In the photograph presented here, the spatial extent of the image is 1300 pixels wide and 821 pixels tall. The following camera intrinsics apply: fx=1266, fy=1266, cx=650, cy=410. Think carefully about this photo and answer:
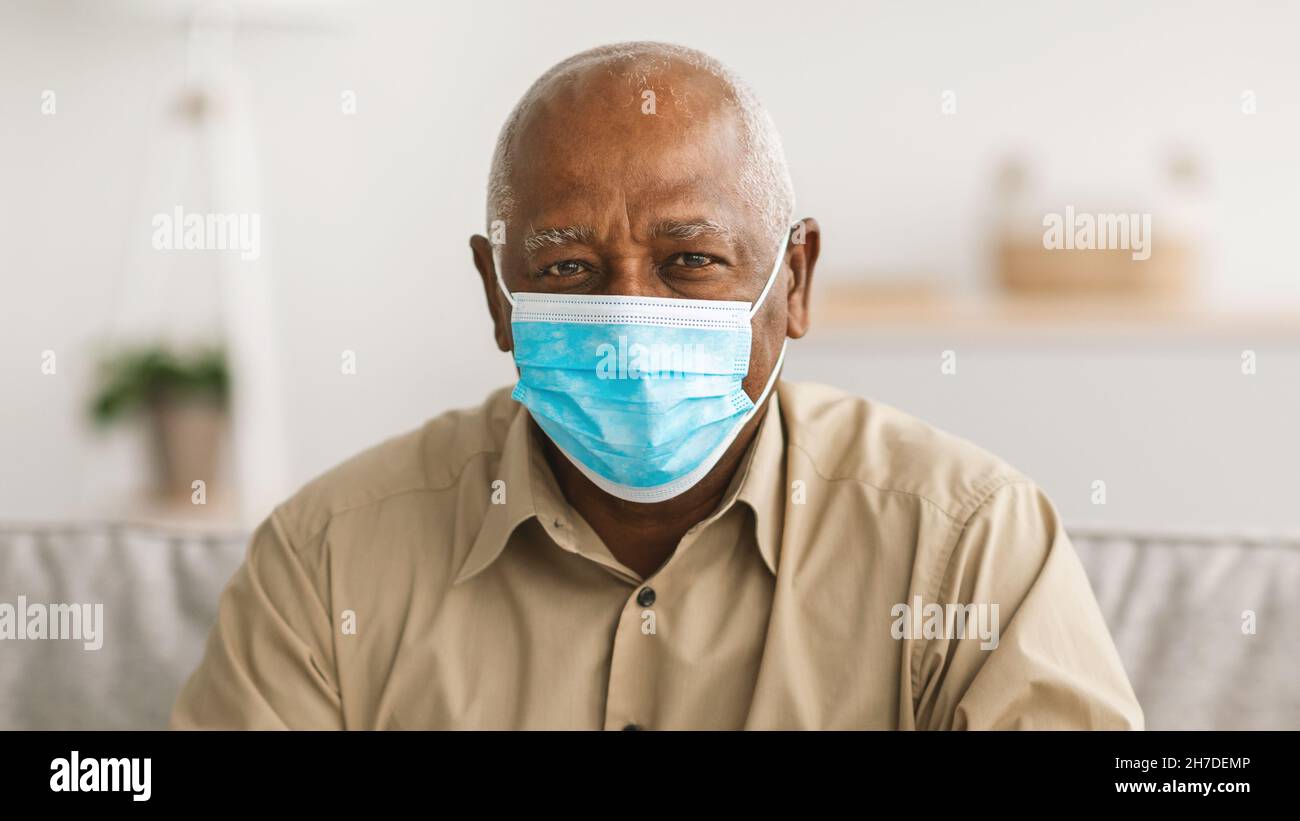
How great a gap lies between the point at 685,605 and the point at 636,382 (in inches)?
10.5

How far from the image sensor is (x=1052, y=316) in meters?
3.26

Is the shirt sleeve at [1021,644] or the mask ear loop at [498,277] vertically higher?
the mask ear loop at [498,277]

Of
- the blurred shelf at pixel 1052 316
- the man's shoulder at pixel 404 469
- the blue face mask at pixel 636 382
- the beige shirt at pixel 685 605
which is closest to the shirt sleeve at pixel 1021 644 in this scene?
the beige shirt at pixel 685 605

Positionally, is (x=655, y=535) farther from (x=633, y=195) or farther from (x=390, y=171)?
(x=390, y=171)

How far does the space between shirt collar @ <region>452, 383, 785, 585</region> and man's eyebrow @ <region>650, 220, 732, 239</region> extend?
0.25m

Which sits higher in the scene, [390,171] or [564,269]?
[390,171]

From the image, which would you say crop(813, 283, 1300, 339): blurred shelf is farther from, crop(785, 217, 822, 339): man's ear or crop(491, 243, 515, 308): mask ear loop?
crop(491, 243, 515, 308): mask ear loop

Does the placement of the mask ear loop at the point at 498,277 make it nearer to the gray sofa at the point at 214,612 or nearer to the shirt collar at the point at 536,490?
the shirt collar at the point at 536,490

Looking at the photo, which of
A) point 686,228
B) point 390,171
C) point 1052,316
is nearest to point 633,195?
point 686,228

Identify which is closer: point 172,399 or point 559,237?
point 559,237

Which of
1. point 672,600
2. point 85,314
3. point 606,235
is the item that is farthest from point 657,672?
point 85,314

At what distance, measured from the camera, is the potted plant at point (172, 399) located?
11.3ft

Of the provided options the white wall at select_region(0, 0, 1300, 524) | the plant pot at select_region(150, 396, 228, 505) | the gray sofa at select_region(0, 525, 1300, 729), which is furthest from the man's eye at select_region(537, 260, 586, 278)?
the plant pot at select_region(150, 396, 228, 505)

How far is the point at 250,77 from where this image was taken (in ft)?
12.7
